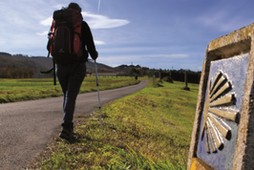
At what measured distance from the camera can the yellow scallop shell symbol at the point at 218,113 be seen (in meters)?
2.11

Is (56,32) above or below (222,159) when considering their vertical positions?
above

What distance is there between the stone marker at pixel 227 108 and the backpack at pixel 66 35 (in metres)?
3.39

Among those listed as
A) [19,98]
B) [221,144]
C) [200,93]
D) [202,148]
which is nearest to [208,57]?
[200,93]

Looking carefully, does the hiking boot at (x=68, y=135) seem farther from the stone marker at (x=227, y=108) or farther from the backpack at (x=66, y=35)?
the stone marker at (x=227, y=108)

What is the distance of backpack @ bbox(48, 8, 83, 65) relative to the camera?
5.86 meters

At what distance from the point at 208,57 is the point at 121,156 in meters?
2.48

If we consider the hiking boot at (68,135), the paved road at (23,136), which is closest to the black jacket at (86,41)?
the hiking boot at (68,135)

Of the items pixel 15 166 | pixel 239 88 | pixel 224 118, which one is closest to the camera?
pixel 239 88

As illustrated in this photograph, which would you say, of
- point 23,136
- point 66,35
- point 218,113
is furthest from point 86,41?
point 218,113

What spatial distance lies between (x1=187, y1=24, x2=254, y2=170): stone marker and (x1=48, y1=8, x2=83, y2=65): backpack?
3391mm

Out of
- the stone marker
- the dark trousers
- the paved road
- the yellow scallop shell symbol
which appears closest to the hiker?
the dark trousers

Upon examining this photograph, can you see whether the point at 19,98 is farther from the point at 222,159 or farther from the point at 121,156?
the point at 222,159

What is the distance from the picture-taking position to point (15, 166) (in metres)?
4.88

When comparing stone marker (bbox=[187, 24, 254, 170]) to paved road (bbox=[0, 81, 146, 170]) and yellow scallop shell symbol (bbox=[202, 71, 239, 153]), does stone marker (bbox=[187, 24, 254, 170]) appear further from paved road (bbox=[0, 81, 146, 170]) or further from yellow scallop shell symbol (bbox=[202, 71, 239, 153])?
paved road (bbox=[0, 81, 146, 170])
